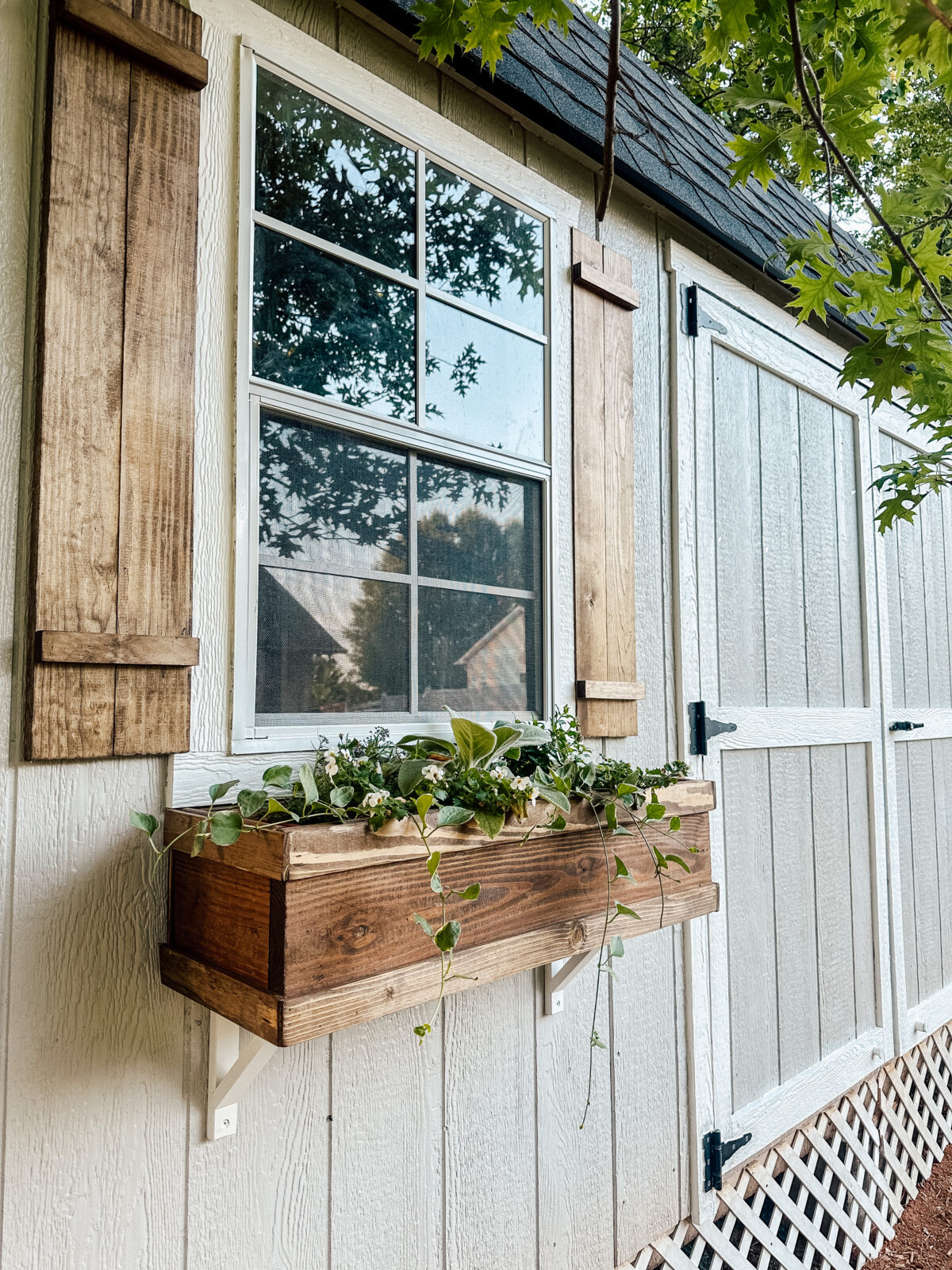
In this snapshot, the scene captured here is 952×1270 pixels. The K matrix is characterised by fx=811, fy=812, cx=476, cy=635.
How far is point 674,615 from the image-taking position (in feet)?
6.31

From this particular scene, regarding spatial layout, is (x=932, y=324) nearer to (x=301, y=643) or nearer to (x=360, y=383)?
(x=360, y=383)

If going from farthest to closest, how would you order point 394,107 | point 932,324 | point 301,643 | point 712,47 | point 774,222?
1. point 774,222
2. point 394,107
3. point 301,643
4. point 932,324
5. point 712,47

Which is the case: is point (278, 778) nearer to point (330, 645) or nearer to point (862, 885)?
point (330, 645)

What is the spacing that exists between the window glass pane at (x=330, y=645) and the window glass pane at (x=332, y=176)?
57 cm

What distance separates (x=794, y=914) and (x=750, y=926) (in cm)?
22

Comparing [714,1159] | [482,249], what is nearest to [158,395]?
[482,249]

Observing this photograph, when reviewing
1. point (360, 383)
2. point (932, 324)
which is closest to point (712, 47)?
point (932, 324)

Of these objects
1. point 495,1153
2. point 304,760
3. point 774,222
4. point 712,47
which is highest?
point 774,222

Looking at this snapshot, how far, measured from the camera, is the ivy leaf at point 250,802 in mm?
974

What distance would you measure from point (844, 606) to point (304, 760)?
76.3 inches

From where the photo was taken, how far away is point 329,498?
1.29 meters

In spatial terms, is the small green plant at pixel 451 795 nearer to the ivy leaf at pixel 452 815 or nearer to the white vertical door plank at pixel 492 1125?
the ivy leaf at pixel 452 815

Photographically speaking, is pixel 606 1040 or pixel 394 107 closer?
pixel 394 107

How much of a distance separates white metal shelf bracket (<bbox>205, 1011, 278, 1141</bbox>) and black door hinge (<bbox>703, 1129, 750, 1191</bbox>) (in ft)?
4.02
